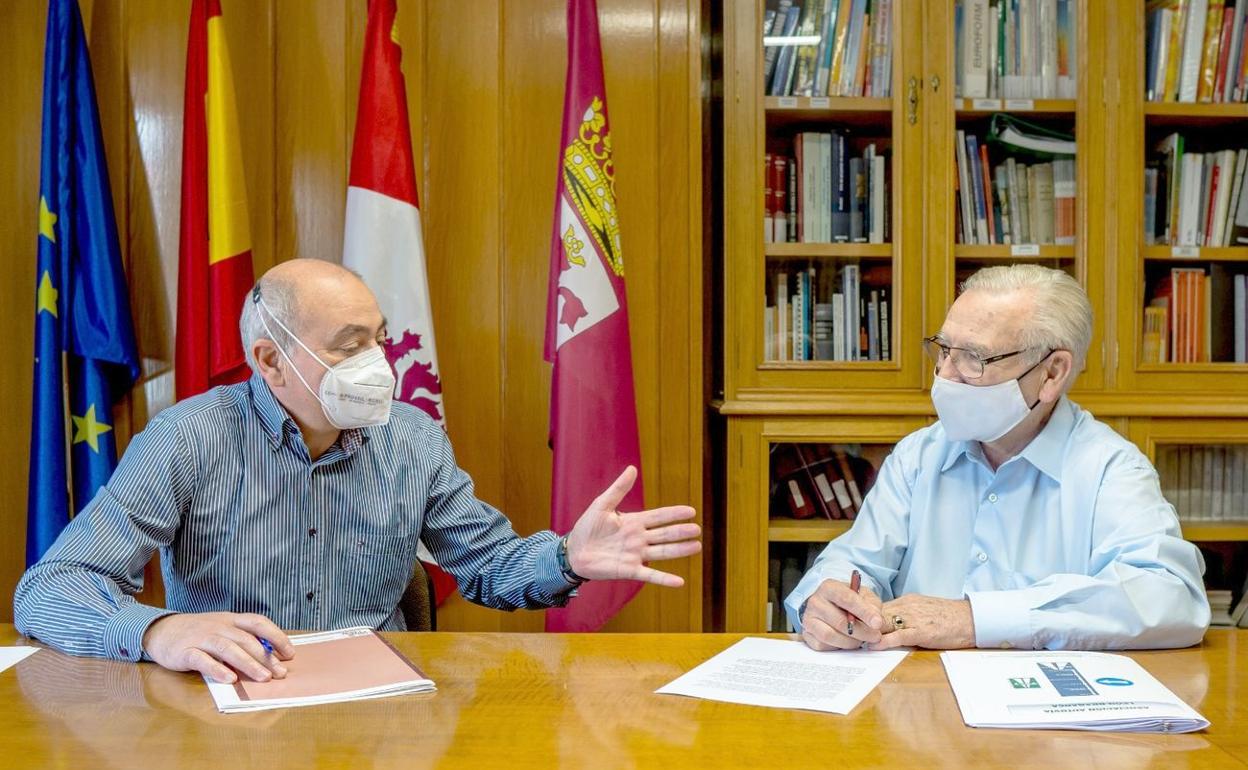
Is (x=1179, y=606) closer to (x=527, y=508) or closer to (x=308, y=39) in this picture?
(x=527, y=508)

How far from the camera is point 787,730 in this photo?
3.65 feet

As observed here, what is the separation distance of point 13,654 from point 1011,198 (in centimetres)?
251

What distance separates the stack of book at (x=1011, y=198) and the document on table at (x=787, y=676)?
1.68 m

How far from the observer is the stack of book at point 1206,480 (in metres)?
2.75

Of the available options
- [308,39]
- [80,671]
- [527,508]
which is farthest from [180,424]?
[308,39]

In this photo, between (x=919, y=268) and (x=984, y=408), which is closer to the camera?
(x=984, y=408)

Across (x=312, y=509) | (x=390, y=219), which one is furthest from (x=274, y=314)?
(x=390, y=219)

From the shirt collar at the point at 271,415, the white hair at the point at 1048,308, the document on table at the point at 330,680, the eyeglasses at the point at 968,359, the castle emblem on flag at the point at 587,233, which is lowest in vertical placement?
the document on table at the point at 330,680

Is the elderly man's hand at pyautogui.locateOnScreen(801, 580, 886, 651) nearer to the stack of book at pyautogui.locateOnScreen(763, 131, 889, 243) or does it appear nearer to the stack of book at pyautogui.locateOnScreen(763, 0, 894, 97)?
the stack of book at pyautogui.locateOnScreen(763, 131, 889, 243)

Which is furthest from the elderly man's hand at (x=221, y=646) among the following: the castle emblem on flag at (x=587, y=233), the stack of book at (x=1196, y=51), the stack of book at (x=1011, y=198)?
the stack of book at (x=1196, y=51)

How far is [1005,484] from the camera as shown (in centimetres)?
175

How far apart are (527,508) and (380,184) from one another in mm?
952

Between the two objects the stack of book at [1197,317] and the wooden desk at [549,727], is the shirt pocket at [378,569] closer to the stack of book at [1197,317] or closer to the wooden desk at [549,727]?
the wooden desk at [549,727]

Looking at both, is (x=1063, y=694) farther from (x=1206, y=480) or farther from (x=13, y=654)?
(x=1206, y=480)
